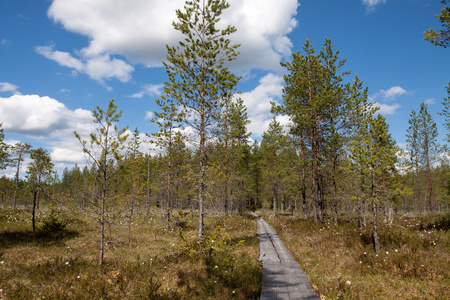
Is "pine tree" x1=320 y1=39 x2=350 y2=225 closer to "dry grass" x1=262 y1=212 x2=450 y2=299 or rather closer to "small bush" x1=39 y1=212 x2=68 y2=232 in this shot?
"dry grass" x1=262 y1=212 x2=450 y2=299

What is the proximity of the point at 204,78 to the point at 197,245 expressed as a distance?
8203 mm

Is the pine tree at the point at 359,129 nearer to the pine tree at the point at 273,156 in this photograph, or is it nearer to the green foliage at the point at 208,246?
the green foliage at the point at 208,246

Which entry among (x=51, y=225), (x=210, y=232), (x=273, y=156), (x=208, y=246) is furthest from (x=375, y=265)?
(x=273, y=156)

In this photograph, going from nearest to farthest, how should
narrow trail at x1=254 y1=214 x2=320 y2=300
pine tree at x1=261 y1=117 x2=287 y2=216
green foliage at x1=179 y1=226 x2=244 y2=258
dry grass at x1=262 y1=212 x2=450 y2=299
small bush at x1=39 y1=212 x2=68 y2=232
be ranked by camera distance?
1. narrow trail at x1=254 y1=214 x2=320 y2=300
2. dry grass at x1=262 y1=212 x2=450 y2=299
3. green foliage at x1=179 y1=226 x2=244 y2=258
4. small bush at x1=39 y1=212 x2=68 y2=232
5. pine tree at x1=261 y1=117 x2=287 y2=216

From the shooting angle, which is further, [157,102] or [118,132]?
[157,102]

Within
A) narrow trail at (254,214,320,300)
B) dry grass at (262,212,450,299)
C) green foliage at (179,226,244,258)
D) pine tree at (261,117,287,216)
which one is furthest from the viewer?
pine tree at (261,117,287,216)

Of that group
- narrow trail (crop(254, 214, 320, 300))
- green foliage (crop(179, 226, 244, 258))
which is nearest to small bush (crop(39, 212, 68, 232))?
green foliage (crop(179, 226, 244, 258))

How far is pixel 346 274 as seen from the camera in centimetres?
773

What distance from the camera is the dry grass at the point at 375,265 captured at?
622 cm

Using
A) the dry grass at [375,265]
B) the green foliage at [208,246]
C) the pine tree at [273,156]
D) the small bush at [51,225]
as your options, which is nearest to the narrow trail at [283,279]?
the dry grass at [375,265]

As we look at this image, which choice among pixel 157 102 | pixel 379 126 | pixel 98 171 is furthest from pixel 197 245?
pixel 157 102

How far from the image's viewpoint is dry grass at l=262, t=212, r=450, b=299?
6.22 meters

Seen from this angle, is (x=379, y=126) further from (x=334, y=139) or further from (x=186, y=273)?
(x=186, y=273)

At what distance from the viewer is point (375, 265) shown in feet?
26.6
